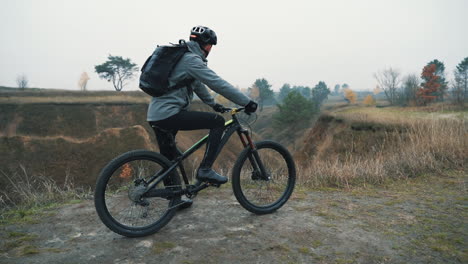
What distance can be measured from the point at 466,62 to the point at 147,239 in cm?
11094

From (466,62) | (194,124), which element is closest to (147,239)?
(194,124)

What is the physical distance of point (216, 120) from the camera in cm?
378

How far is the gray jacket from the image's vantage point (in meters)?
3.50

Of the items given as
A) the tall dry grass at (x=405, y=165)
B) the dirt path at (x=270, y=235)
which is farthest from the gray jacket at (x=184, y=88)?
the tall dry grass at (x=405, y=165)

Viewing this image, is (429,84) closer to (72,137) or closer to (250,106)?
(72,137)

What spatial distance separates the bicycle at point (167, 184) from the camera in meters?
3.42

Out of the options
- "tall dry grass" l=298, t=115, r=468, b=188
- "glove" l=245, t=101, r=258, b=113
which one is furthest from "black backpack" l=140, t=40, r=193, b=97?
"tall dry grass" l=298, t=115, r=468, b=188

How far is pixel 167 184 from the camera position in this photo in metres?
3.88

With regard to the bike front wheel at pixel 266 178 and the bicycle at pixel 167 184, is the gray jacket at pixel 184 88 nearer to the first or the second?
the bicycle at pixel 167 184

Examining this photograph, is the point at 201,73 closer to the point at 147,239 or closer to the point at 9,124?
the point at 147,239

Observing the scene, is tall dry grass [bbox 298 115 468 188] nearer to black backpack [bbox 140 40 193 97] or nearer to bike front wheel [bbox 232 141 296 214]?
bike front wheel [bbox 232 141 296 214]

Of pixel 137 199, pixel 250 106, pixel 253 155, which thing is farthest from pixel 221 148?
pixel 137 199

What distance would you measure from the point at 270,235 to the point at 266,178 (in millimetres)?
1099

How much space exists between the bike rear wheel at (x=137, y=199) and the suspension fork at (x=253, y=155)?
100 centimetres
